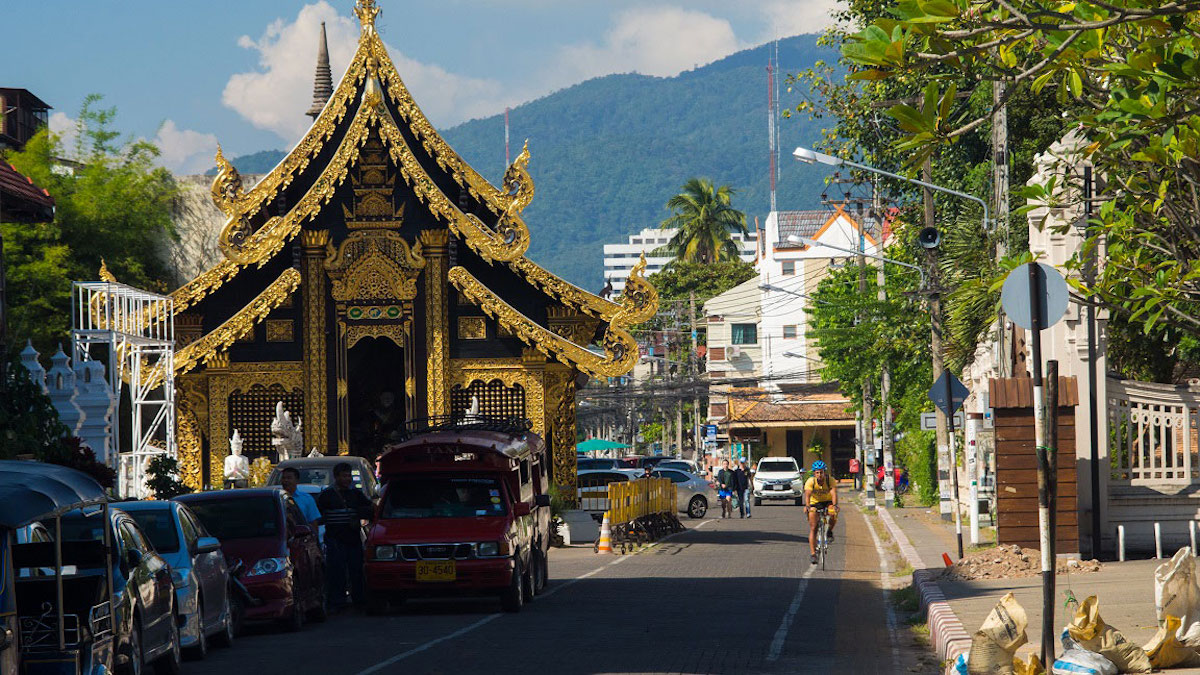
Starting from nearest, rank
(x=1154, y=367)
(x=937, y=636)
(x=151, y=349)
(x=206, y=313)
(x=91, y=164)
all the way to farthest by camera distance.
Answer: (x=937, y=636) < (x=1154, y=367) < (x=151, y=349) < (x=206, y=313) < (x=91, y=164)

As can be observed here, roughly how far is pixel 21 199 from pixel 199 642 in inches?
405

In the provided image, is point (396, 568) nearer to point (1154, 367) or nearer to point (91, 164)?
point (1154, 367)

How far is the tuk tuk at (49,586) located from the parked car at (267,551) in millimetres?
5243

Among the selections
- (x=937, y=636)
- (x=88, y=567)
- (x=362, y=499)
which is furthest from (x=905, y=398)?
(x=88, y=567)

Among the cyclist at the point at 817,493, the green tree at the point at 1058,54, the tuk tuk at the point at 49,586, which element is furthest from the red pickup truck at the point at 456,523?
the green tree at the point at 1058,54

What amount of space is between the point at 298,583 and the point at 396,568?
1.38 m

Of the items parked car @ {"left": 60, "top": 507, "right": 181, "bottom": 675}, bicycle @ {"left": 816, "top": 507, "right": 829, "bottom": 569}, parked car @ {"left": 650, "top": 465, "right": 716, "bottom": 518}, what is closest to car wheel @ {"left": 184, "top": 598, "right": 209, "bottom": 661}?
parked car @ {"left": 60, "top": 507, "right": 181, "bottom": 675}

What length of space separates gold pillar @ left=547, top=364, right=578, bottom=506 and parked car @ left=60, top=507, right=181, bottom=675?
824 inches

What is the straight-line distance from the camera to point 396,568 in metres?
19.5

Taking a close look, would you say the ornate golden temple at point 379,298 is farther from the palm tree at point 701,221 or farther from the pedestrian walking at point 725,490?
the palm tree at point 701,221

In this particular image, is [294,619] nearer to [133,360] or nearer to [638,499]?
[133,360]

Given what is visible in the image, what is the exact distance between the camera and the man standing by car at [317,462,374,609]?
68.3 feet

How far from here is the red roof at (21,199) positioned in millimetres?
23047

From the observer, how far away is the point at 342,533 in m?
21.0
